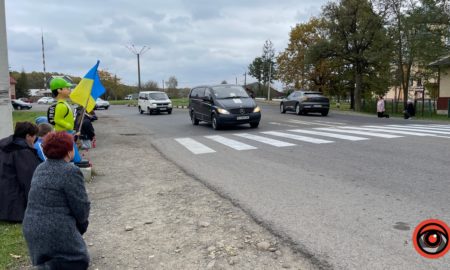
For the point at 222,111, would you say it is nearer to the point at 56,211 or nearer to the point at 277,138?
the point at 277,138

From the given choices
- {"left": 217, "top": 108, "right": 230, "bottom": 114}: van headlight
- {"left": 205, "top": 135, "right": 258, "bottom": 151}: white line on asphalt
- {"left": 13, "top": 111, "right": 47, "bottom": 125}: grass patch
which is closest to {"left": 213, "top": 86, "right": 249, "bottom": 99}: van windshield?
{"left": 217, "top": 108, "right": 230, "bottom": 114}: van headlight

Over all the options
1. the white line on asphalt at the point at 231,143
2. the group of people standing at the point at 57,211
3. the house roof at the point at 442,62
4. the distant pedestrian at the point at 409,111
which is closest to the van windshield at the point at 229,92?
the white line on asphalt at the point at 231,143

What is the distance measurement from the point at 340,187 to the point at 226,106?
10544mm

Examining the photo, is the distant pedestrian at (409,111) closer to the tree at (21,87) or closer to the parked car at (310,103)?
the parked car at (310,103)

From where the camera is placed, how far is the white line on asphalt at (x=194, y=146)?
11.3m

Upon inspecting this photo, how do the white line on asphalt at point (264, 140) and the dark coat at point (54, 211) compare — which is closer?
the dark coat at point (54, 211)

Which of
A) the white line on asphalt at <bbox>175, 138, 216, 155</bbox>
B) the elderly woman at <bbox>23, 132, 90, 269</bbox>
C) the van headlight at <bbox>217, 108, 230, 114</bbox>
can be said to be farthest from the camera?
the van headlight at <bbox>217, 108, 230, 114</bbox>

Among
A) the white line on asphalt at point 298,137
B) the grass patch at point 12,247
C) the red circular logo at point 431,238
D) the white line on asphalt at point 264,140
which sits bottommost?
the grass patch at point 12,247

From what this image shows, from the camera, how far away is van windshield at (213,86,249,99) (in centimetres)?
1757

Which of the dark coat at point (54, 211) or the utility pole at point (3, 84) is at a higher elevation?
the utility pole at point (3, 84)

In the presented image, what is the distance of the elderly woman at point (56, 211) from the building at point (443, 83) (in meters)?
33.4

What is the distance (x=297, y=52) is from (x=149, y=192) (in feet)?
146

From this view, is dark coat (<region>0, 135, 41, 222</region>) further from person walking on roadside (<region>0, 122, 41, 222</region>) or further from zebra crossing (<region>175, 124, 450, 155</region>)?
zebra crossing (<region>175, 124, 450, 155</region>)

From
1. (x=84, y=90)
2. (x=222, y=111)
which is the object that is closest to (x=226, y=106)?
(x=222, y=111)
